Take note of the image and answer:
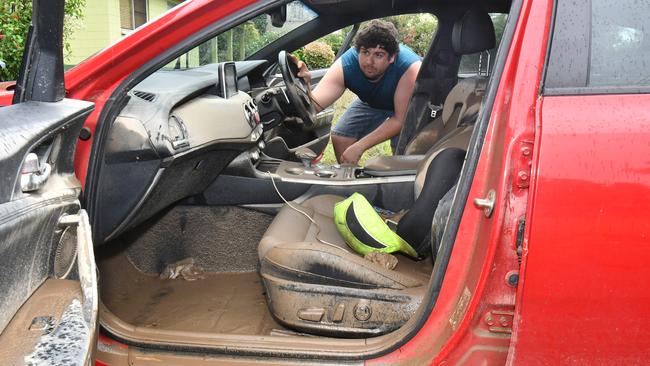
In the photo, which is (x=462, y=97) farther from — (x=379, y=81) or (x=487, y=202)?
(x=487, y=202)

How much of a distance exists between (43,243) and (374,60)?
3.06 m

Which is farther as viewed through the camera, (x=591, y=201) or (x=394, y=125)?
(x=394, y=125)

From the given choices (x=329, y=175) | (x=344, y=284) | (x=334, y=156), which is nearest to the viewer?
(x=344, y=284)

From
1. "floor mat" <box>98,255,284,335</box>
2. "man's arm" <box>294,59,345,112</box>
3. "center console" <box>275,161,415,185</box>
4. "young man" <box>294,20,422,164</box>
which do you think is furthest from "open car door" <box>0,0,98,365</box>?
"man's arm" <box>294,59,345,112</box>

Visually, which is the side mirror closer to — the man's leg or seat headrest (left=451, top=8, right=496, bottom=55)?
seat headrest (left=451, top=8, right=496, bottom=55)

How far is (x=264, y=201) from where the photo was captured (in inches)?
118

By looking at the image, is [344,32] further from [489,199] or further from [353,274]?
[489,199]

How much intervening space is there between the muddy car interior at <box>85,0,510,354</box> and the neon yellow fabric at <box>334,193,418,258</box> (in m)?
0.04

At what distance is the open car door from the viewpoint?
4.08ft

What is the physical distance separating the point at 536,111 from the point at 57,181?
1223mm

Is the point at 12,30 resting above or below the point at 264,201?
above

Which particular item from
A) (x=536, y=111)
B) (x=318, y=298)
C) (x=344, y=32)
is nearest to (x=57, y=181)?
(x=318, y=298)

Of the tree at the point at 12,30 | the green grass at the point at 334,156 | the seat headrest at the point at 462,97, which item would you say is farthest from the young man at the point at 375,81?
the tree at the point at 12,30

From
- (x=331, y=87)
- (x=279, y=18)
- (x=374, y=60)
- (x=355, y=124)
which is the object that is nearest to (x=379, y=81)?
(x=374, y=60)
